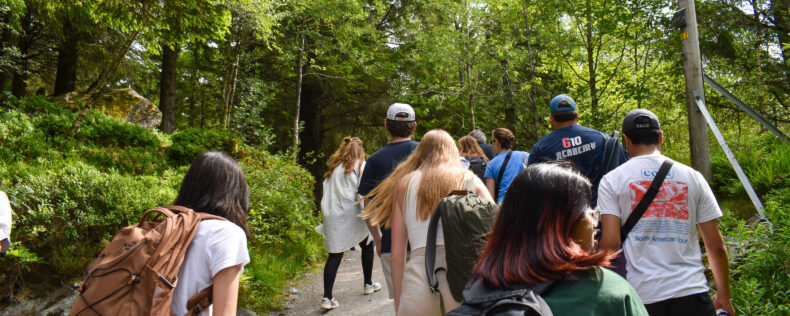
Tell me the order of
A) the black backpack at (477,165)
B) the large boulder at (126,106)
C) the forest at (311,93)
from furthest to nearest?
1. the large boulder at (126,106)
2. the black backpack at (477,165)
3. the forest at (311,93)

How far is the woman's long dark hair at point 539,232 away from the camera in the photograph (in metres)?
1.33

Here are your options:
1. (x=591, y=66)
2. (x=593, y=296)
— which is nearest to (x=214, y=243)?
(x=593, y=296)

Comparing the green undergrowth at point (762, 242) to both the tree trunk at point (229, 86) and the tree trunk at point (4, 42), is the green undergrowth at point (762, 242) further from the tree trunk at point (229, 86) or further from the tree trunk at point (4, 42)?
the tree trunk at point (4, 42)

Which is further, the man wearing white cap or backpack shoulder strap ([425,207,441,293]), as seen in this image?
the man wearing white cap

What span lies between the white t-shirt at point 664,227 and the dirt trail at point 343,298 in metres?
3.50

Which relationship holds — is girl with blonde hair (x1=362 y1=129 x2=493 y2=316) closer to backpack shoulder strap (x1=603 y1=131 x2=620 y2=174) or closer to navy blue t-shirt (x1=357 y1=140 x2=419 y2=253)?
navy blue t-shirt (x1=357 y1=140 x2=419 y2=253)

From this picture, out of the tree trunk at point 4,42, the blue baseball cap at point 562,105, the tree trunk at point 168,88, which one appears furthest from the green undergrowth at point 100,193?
the blue baseball cap at point 562,105

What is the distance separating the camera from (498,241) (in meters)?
1.48

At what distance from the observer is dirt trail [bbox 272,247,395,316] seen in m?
5.55

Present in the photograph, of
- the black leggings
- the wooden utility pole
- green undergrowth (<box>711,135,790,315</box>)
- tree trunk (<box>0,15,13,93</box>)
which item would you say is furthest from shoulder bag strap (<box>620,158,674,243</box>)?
tree trunk (<box>0,15,13,93</box>)

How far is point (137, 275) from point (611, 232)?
2451 millimetres

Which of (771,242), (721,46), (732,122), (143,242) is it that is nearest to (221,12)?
(143,242)

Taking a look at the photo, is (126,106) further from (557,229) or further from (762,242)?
(762,242)

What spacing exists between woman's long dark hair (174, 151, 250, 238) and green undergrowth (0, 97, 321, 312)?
3473mm
